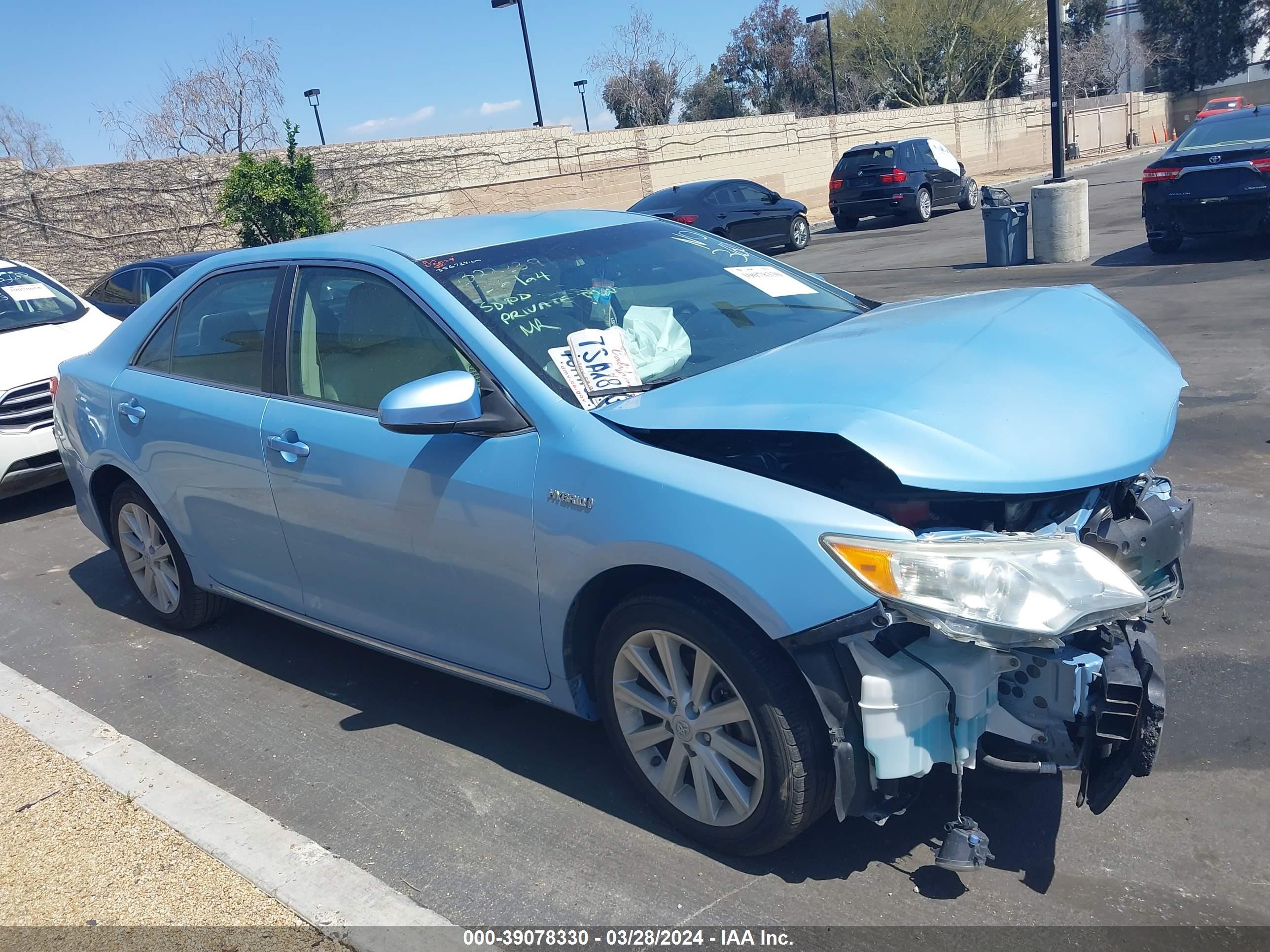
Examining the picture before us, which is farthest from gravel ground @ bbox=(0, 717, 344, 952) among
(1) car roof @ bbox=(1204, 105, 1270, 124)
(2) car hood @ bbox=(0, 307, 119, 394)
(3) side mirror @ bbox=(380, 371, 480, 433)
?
(1) car roof @ bbox=(1204, 105, 1270, 124)

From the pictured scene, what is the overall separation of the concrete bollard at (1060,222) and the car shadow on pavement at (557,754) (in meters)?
11.4

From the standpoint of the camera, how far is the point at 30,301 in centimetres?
851

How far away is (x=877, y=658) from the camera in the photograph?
8.73 ft

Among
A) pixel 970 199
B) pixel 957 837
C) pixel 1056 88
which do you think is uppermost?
pixel 1056 88

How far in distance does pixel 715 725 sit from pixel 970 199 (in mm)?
25072

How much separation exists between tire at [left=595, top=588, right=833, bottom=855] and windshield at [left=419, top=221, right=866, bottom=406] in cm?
79

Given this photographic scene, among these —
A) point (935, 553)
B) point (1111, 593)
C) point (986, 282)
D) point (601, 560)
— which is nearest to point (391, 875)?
point (601, 560)

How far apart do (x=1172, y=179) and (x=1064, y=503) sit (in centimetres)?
1110

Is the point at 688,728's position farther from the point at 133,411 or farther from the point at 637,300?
the point at 133,411

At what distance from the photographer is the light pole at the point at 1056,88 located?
12.8 metres

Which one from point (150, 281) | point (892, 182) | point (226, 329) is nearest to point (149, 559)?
point (226, 329)

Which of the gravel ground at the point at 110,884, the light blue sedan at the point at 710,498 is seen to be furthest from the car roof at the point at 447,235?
the gravel ground at the point at 110,884

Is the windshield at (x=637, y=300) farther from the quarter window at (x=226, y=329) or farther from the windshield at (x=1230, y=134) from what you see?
the windshield at (x=1230, y=134)

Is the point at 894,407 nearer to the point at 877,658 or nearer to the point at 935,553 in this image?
the point at 935,553
